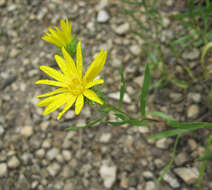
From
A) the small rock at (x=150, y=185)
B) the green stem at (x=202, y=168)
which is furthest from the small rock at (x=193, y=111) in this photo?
the small rock at (x=150, y=185)

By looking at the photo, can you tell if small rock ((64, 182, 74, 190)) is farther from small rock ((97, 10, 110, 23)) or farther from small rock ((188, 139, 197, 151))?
small rock ((97, 10, 110, 23))

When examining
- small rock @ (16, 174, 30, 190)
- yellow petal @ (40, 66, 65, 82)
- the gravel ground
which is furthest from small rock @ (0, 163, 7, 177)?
yellow petal @ (40, 66, 65, 82)

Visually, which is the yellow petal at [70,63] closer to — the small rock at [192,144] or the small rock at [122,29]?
the small rock at [192,144]

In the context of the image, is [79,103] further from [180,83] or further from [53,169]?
[180,83]

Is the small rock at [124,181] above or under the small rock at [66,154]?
under

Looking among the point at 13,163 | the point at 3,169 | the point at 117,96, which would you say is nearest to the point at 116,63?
the point at 117,96

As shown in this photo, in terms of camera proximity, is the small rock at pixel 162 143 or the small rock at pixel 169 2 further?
the small rock at pixel 169 2

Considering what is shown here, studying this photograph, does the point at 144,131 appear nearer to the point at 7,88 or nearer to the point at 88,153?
the point at 88,153
